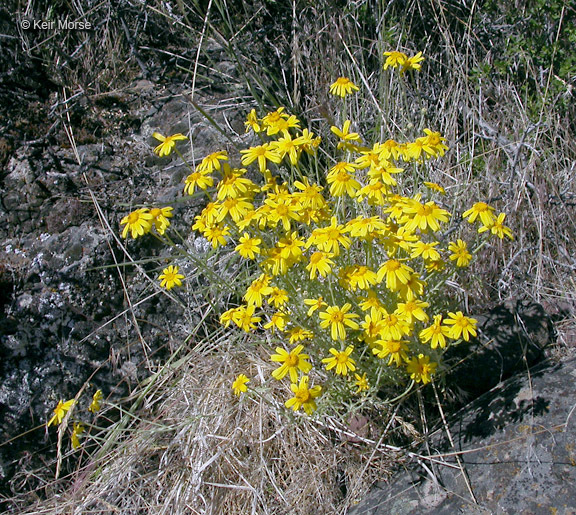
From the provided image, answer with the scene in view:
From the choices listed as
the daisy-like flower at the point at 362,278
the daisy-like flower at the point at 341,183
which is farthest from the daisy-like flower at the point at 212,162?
the daisy-like flower at the point at 362,278

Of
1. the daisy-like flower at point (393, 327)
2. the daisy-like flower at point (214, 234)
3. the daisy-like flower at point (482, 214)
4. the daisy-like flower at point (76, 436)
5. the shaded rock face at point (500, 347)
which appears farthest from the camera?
the shaded rock face at point (500, 347)

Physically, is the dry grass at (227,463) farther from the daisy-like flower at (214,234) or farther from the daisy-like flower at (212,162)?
the daisy-like flower at (212,162)

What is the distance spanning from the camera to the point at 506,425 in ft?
5.86

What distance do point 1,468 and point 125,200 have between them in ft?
4.15

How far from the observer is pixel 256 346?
8.02ft

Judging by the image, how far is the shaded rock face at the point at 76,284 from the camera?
2230mm

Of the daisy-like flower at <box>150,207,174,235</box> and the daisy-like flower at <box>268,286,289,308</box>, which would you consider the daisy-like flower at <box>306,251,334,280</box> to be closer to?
the daisy-like flower at <box>268,286,289,308</box>

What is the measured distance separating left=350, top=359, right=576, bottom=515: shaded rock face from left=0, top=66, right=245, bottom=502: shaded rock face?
1199mm

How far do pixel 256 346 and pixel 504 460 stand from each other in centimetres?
114

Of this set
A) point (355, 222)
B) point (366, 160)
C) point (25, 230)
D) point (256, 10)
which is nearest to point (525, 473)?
point (355, 222)

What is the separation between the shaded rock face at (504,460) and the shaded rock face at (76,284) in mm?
1199

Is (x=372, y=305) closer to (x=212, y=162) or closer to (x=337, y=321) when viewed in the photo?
(x=337, y=321)

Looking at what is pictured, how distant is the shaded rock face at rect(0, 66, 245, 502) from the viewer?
7.32 ft

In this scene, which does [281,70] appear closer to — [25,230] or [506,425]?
[25,230]
